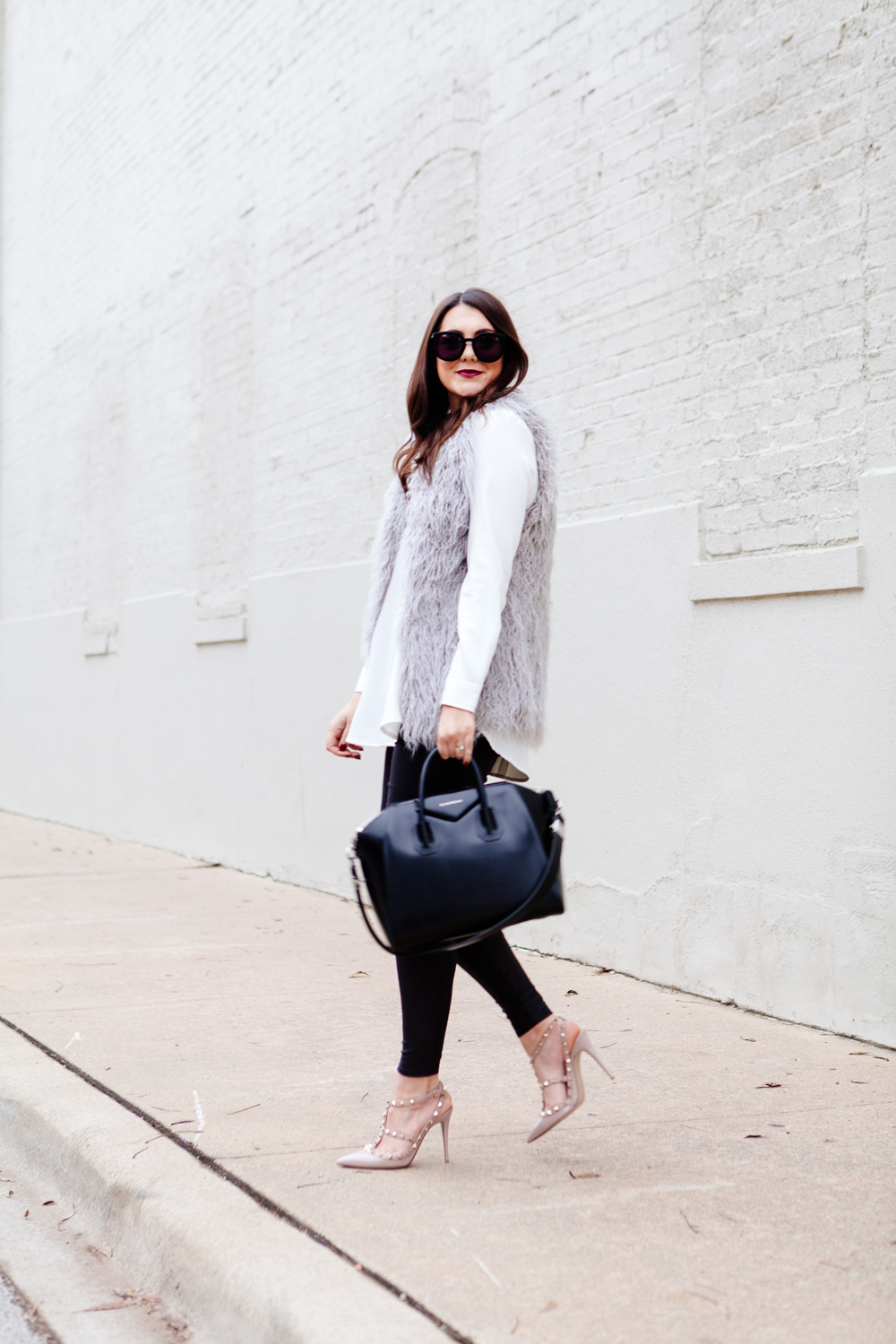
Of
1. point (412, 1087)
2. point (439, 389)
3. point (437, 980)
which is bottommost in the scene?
point (412, 1087)

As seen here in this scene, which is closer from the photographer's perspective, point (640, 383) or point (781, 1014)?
point (781, 1014)

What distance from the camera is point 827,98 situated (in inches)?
179

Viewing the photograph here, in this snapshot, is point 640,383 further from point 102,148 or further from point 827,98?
point 102,148

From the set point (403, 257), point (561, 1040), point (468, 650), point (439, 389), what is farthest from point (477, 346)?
point (403, 257)

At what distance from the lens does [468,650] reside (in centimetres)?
294

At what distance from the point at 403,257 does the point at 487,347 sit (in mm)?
4358

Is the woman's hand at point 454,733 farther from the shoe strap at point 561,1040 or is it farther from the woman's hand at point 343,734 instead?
the shoe strap at point 561,1040

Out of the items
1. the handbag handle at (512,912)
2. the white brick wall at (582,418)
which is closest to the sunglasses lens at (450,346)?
the handbag handle at (512,912)

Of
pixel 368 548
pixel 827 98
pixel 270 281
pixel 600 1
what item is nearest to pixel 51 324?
pixel 270 281

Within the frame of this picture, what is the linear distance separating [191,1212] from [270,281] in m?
6.90

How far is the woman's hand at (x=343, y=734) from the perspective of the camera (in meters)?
3.31

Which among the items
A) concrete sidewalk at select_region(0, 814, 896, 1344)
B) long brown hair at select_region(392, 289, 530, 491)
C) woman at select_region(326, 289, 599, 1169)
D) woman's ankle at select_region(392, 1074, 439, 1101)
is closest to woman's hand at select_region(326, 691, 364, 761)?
woman at select_region(326, 289, 599, 1169)

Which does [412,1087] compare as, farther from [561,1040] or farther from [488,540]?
[488,540]

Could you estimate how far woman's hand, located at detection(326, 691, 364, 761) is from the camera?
3309 mm
